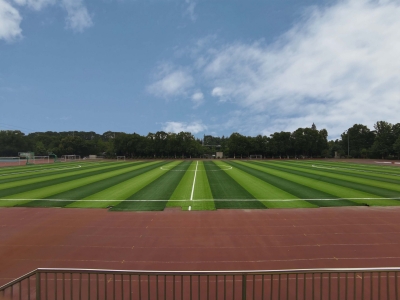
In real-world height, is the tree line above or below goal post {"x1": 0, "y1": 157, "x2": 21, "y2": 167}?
above

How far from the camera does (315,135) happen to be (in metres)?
76.6

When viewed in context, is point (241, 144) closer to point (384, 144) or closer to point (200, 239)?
point (384, 144)

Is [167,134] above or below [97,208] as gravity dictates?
above

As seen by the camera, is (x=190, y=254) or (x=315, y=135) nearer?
(x=190, y=254)

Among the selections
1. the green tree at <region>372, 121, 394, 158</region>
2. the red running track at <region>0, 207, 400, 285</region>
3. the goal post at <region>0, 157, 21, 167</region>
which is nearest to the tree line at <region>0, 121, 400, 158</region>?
the green tree at <region>372, 121, 394, 158</region>

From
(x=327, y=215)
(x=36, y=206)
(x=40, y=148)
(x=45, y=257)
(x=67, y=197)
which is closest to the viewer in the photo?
(x=45, y=257)

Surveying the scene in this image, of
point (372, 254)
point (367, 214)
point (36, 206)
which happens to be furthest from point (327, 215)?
point (36, 206)

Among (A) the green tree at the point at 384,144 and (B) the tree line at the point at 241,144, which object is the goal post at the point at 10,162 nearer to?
(B) the tree line at the point at 241,144

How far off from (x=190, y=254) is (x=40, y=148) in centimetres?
10649

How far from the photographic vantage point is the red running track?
19.7 feet

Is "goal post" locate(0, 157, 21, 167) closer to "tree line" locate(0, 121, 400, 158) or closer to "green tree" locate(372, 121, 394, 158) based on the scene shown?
"tree line" locate(0, 121, 400, 158)

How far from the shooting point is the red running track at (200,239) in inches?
236

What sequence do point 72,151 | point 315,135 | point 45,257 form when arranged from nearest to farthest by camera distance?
point 45,257 → point 315,135 → point 72,151

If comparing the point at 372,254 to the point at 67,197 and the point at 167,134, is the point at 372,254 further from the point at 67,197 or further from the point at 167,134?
the point at 167,134
